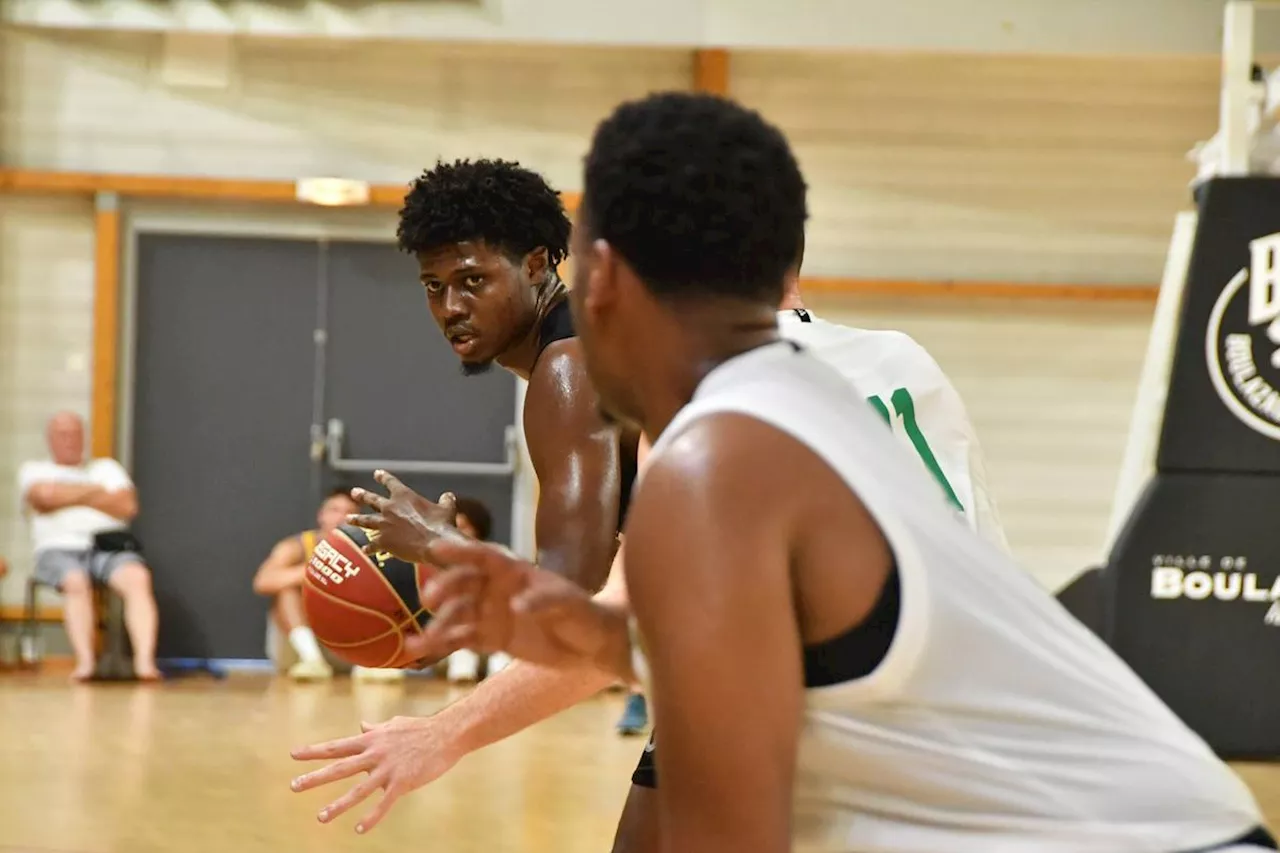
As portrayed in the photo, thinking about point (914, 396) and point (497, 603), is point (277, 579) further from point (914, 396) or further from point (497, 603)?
point (497, 603)

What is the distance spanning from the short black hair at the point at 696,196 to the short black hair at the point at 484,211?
5.04 feet

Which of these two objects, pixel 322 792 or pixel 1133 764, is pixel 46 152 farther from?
pixel 1133 764

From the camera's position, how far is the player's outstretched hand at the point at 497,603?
147 centimetres

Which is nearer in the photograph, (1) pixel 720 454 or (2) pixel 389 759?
(1) pixel 720 454

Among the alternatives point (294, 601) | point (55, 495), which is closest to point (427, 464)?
point (294, 601)

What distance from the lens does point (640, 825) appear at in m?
2.65

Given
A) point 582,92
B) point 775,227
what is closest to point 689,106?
point 775,227

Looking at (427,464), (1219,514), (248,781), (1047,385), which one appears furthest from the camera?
(1047,385)

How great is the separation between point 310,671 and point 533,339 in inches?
298

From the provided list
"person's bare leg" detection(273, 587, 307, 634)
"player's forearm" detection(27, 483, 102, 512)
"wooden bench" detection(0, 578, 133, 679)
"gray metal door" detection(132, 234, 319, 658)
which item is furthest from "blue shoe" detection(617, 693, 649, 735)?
"player's forearm" detection(27, 483, 102, 512)

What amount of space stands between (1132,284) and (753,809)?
10.3m

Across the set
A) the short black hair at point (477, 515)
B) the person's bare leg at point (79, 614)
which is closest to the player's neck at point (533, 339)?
the short black hair at point (477, 515)

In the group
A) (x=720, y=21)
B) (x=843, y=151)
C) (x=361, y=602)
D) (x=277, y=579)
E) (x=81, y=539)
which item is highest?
(x=720, y=21)

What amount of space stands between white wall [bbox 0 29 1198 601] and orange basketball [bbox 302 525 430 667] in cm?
795
